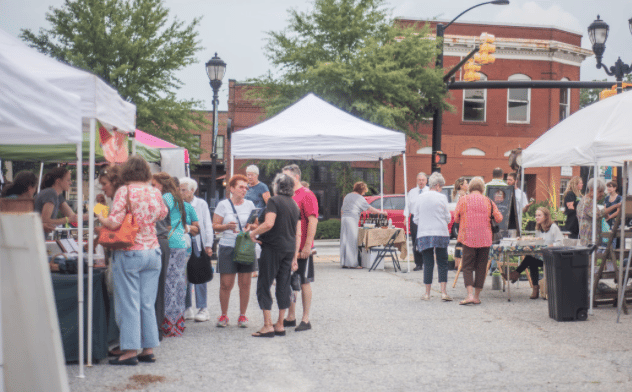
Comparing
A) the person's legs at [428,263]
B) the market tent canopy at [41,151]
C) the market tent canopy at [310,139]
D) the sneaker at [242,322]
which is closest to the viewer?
the sneaker at [242,322]

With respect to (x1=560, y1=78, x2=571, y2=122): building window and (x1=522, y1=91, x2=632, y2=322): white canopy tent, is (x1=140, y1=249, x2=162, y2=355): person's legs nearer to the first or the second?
A: (x1=522, y1=91, x2=632, y2=322): white canopy tent

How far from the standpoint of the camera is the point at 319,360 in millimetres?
6539

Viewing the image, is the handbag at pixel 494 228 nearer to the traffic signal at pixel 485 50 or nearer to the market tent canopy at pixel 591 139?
the market tent canopy at pixel 591 139

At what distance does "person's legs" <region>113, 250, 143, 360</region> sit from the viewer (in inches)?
242

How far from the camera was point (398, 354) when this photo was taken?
6797 millimetres

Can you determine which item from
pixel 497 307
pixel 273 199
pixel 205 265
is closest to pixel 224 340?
pixel 205 265

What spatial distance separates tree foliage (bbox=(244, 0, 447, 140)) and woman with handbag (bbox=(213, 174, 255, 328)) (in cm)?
1631

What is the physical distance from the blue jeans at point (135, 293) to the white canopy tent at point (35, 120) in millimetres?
1413

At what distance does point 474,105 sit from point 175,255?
28.0 m

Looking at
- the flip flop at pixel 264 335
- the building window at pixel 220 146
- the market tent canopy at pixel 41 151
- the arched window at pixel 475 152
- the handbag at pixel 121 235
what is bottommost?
the flip flop at pixel 264 335

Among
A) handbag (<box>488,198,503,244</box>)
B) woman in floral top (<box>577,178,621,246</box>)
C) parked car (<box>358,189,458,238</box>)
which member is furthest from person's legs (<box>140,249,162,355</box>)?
parked car (<box>358,189,458,238</box>)

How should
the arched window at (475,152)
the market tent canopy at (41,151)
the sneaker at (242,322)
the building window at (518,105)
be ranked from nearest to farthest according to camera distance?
the sneaker at (242,322) → the market tent canopy at (41,151) → the arched window at (475,152) → the building window at (518,105)

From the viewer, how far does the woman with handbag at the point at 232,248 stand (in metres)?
7.93

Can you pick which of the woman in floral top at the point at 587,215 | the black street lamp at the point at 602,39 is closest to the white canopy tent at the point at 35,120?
the woman in floral top at the point at 587,215
